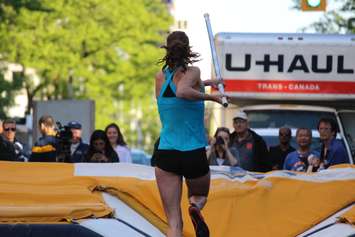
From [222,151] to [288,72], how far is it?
4968 millimetres

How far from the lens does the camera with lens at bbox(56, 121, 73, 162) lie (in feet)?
46.6

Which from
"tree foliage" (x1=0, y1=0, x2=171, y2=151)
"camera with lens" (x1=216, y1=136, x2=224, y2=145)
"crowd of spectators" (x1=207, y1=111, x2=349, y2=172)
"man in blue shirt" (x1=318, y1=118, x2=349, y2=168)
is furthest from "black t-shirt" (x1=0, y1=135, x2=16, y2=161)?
"tree foliage" (x1=0, y1=0, x2=171, y2=151)

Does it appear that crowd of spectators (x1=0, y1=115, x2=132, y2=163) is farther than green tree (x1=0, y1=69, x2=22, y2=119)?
No

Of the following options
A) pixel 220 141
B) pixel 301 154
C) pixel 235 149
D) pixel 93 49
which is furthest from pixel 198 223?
pixel 93 49

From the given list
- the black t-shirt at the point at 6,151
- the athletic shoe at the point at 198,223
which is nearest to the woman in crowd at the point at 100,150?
the black t-shirt at the point at 6,151

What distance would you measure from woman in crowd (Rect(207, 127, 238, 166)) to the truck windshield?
4.46 m

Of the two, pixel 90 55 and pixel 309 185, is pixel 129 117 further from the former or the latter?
pixel 309 185

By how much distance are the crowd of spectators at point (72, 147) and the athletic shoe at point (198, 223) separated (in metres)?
4.86

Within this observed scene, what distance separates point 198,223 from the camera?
8.29m

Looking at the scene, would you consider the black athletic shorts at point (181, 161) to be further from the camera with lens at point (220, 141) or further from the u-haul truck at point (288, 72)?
the u-haul truck at point (288, 72)

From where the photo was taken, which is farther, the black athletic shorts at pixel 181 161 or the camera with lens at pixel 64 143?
the camera with lens at pixel 64 143

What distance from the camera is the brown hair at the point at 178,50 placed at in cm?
820

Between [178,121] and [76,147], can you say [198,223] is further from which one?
[76,147]

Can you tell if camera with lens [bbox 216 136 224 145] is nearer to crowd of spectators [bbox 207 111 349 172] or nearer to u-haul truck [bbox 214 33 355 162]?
crowd of spectators [bbox 207 111 349 172]
